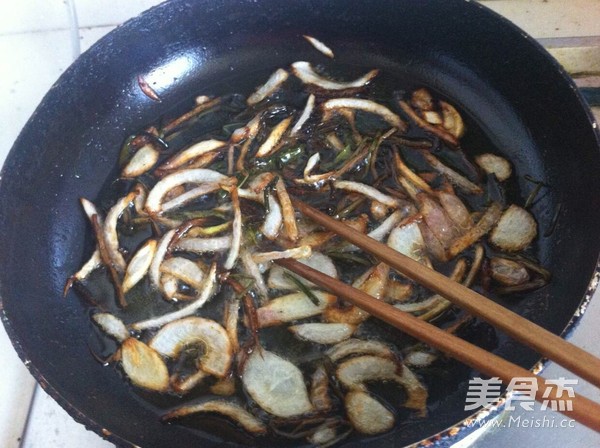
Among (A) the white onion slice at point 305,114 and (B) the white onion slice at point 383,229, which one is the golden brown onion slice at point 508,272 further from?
(A) the white onion slice at point 305,114

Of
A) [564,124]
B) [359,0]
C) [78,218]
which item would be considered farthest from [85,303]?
[564,124]

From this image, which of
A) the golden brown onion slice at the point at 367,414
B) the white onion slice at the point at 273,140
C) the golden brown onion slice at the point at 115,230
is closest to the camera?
the golden brown onion slice at the point at 367,414

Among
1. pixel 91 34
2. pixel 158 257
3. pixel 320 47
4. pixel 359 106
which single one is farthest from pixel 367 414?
pixel 91 34

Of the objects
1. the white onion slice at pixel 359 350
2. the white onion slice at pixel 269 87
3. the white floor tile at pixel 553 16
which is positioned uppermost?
the white floor tile at pixel 553 16

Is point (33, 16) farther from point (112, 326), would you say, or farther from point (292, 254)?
point (292, 254)

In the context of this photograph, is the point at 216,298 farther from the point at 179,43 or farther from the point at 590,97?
the point at 590,97

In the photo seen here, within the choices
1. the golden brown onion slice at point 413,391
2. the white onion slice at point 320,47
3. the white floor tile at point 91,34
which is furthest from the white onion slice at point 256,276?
the white floor tile at point 91,34

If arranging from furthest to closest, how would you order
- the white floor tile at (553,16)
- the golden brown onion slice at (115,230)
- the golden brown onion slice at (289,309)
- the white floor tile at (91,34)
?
the white floor tile at (91,34)
the white floor tile at (553,16)
the golden brown onion slice at (115,230)
the golden brown onion slice at (289,309)
